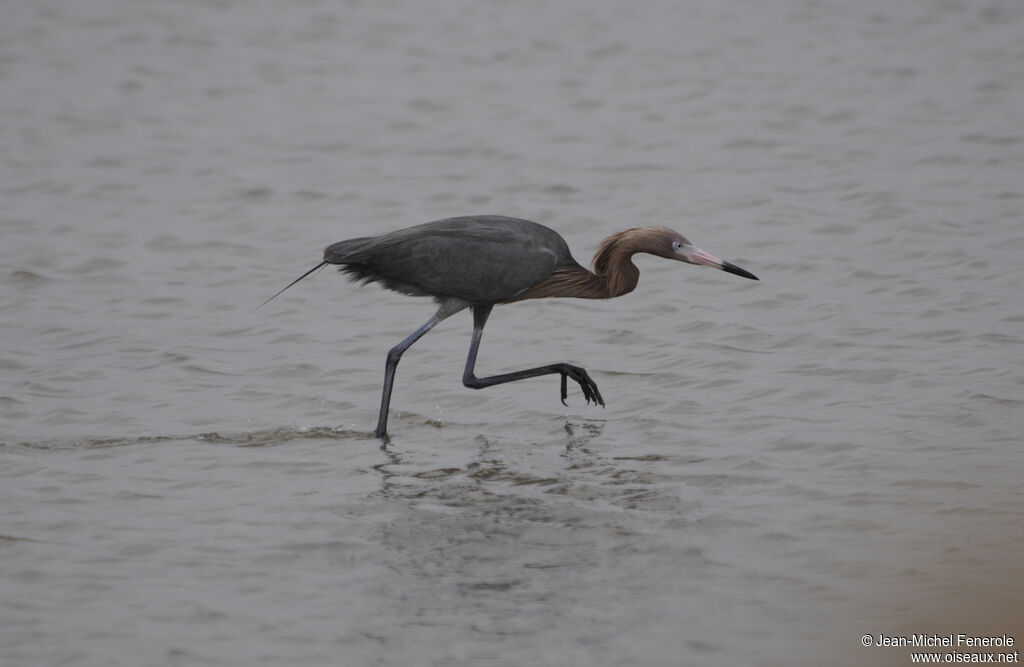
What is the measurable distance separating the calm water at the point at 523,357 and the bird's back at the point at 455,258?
2.54ft

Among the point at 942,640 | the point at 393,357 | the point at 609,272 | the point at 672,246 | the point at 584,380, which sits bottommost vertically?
the point at 942,640

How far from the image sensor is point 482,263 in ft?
26.7

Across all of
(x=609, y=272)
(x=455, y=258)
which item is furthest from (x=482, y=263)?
(x=609, y=272)

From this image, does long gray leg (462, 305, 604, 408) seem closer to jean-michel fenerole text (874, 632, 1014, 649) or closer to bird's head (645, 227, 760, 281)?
bird's head (645, 227, 760, 281)

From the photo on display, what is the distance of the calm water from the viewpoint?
580 cm

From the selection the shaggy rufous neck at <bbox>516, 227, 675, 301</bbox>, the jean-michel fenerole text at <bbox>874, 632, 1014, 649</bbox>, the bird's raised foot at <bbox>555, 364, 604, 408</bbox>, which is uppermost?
the shaggy rufous neck at <bbox>516, 227, 675, 301</bbox>

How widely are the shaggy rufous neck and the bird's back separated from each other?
21 centimetres

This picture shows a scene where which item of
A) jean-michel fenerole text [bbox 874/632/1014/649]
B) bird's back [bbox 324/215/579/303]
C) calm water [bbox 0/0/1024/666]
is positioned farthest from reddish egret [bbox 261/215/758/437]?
jean-michel fenerole text [bbox 874/632/1014/649]

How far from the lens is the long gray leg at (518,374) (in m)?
8.24

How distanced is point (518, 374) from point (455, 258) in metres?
0.79

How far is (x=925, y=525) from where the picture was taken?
21.0 feet

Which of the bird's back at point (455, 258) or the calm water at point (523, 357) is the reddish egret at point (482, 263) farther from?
the calm water at point (523, 357)

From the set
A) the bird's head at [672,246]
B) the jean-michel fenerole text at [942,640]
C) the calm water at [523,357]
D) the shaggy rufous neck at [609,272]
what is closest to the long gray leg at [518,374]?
the calm water at [523,357]

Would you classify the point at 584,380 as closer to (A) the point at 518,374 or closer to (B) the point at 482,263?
(A) the point at 518,374
